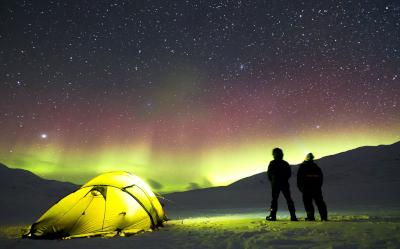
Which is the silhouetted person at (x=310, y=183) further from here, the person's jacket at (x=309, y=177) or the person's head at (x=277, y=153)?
the person's head at (x=277, y=153)

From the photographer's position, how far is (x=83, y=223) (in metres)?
8.88

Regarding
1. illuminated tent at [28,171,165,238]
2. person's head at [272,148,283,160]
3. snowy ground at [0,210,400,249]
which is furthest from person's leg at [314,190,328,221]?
illuminated tent at [28,171,165,238]

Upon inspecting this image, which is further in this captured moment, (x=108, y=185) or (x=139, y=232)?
(x=108, y=185)

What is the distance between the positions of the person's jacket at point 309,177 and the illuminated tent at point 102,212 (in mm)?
4583

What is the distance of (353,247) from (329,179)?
46369 millimetres

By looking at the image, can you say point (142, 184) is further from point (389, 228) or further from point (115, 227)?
point (389, 228)

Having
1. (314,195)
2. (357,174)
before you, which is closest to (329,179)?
(357,174)

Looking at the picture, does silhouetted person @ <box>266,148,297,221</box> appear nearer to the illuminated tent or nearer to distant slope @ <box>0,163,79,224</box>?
the illuminated tent

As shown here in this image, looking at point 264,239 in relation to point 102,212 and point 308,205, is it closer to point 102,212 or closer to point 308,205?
point 308,205

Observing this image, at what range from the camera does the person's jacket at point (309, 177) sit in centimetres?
1038

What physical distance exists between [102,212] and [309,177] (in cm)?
612

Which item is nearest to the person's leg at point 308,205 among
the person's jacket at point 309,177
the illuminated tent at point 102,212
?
the person's jacket at point 309,177

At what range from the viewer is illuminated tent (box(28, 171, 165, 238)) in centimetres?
879

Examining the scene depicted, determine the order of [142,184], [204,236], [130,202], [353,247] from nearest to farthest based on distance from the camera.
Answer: [353,247], [204,236], [130,202], [142,184]
